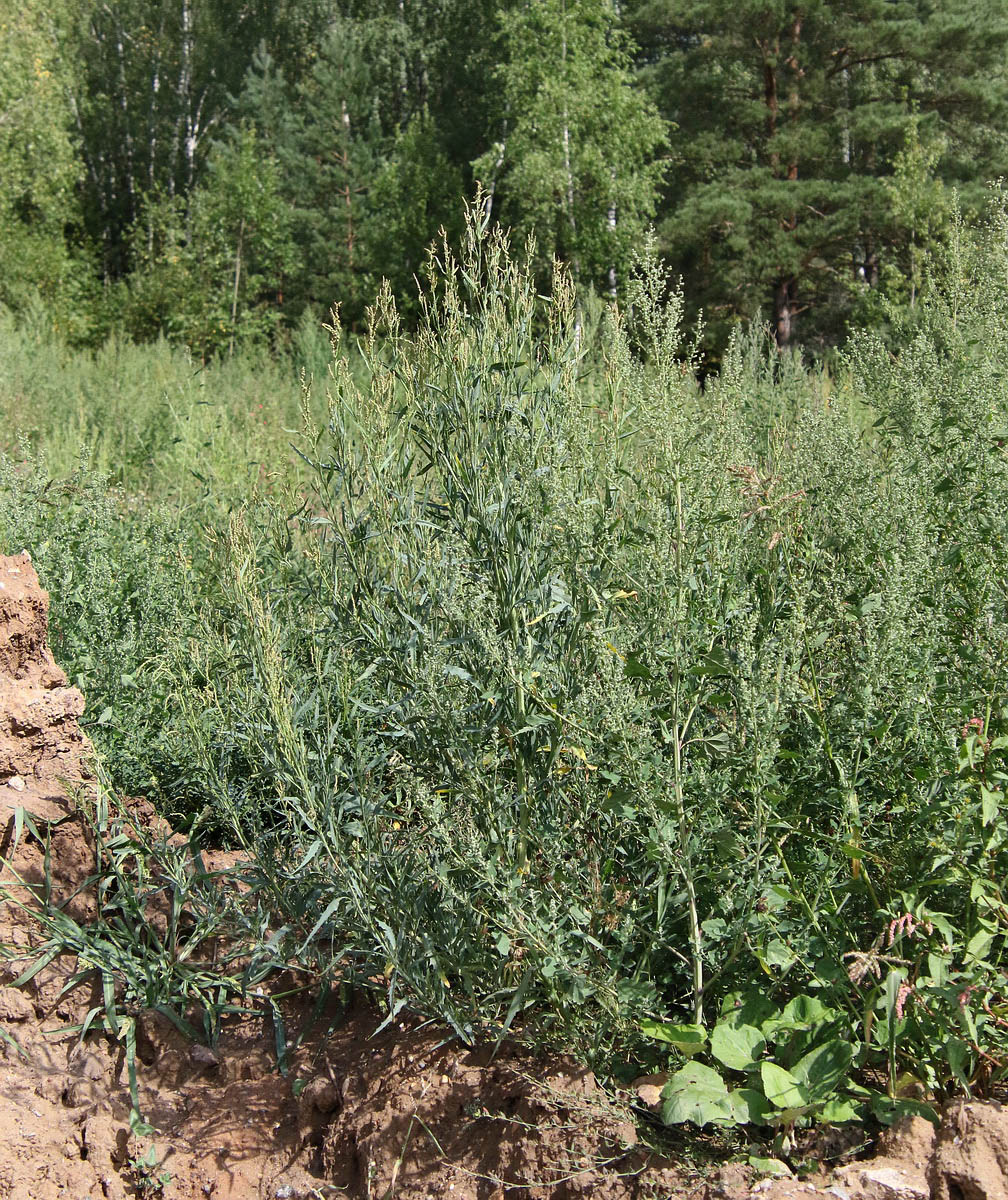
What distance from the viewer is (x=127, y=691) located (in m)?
3.93

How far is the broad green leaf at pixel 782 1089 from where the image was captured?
89.6 inches

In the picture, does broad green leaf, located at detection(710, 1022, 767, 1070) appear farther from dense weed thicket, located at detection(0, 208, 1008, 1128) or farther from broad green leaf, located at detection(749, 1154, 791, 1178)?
broad green leaf, located at detection(749, 1154, 791, 1178)

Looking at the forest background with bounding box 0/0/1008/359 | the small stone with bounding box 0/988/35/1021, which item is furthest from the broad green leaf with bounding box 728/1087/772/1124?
the forest background with bounding box 0/0/1008/359

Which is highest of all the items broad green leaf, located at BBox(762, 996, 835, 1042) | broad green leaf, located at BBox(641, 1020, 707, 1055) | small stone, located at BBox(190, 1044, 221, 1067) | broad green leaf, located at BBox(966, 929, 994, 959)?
broad green leaf, located at BBox(966, 929, 994, 959)

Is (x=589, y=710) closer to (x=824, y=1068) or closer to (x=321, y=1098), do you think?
(x=824, y=1068)

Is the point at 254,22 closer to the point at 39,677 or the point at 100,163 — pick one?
the point at 100,163

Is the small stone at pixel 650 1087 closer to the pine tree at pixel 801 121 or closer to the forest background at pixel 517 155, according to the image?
the forest background at pixel 517 155

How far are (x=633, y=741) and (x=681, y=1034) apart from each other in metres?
0.64

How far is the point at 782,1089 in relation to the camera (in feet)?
7.53

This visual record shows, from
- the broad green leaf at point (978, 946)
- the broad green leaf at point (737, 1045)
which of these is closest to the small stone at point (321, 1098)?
the broad green leaf at point (737, 1045)

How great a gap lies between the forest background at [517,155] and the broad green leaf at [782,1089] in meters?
12.3

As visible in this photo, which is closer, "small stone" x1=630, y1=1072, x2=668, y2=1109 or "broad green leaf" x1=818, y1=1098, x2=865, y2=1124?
"broad green leaf" x1=818, y1=1098, x2=865, y2=1124

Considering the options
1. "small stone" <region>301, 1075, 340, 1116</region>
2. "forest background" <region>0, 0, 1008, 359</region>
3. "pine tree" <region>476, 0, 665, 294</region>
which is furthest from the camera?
"forest background" <region>0, 0, 1008, 359</region>

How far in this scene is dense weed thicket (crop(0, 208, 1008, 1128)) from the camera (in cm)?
235
